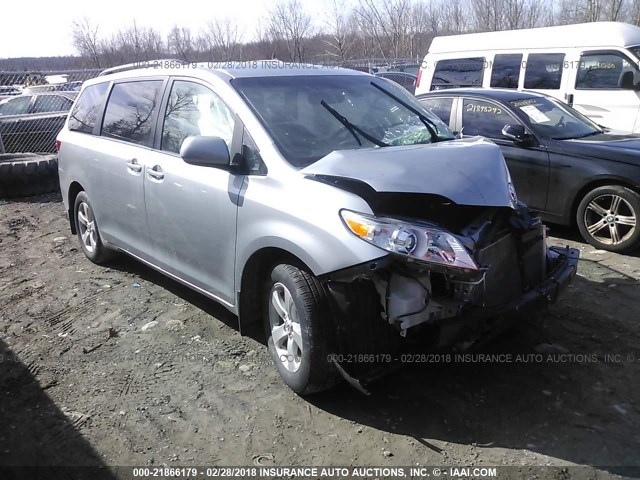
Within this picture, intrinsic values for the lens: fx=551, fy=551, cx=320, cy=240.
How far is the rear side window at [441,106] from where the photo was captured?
6918 mm

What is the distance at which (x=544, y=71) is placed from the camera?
9.51 meters

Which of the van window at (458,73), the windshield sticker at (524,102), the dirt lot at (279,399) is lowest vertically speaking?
the dirt lot at (279,399)

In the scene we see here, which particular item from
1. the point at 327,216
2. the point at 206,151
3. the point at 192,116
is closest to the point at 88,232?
the point at 192,116

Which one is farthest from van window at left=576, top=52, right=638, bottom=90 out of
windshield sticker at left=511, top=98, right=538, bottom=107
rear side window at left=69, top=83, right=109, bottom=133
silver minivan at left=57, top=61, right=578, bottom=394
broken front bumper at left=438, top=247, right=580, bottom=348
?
rear side window at left=69, top=83, right=109, bottom=133

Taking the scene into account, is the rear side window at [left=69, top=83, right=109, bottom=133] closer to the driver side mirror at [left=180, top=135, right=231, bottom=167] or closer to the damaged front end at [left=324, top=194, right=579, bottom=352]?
the driver side mirror at [left=180, top=135, right=231, bottom=167]

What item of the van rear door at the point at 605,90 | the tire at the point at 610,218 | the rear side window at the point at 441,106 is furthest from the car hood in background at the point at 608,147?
the van rear door at the point at 605,90

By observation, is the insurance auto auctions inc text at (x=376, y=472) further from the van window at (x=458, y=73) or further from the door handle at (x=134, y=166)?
the van window at (x=458, y=73)

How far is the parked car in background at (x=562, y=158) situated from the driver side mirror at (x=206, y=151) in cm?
384

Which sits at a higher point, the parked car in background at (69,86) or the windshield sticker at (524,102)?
the windshield sticker at (524,102)

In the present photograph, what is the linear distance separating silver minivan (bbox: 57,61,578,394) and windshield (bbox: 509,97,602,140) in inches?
99.0

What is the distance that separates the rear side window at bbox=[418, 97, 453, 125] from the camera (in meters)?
6.92

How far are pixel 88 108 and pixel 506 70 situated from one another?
741cm

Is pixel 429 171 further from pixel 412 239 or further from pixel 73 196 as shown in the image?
pixel 73 196

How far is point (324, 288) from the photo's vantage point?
9.83 feet
